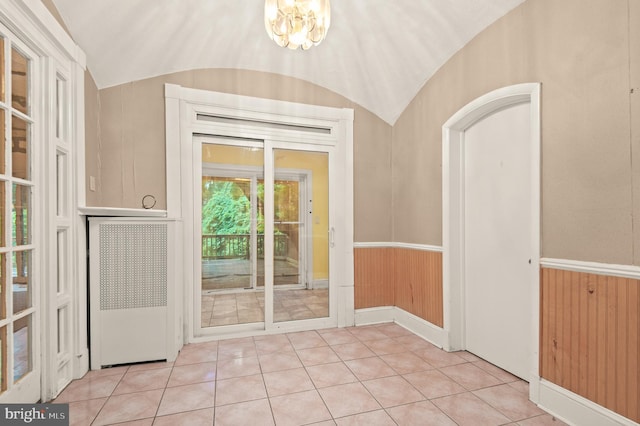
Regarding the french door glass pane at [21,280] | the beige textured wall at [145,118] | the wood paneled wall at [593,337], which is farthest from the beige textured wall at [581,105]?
the french door glass pane at [21,280]

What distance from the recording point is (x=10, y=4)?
1.65 metres

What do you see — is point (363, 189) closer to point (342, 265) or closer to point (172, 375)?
point (342, 265)

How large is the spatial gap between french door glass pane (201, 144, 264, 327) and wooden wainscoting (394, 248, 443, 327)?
1.56 meters

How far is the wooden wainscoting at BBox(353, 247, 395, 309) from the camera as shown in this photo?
11.9ft

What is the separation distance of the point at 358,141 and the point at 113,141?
7.95 ft

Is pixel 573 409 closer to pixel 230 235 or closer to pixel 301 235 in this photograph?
pixel 301 235

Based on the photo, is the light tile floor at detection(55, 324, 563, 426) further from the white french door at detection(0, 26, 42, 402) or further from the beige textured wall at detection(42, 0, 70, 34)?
the beige textured wall at detection(42, 0, 70, 34)

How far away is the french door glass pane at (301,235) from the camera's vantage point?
137 inches

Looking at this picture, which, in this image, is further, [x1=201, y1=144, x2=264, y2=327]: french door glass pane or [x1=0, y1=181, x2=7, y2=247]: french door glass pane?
[x1=201, y1=144, x2=264, y2=327]: french door glass pane

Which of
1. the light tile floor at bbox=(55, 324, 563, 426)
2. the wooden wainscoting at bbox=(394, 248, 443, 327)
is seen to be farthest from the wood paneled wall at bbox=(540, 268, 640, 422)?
the wooden wainscoting at bbox=(394, 248, 443, 327)

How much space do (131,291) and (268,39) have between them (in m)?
2.41

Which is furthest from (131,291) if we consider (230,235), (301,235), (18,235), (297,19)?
(297,19)

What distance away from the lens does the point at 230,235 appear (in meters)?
3.36

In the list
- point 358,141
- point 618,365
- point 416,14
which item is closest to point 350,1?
point 416,14
